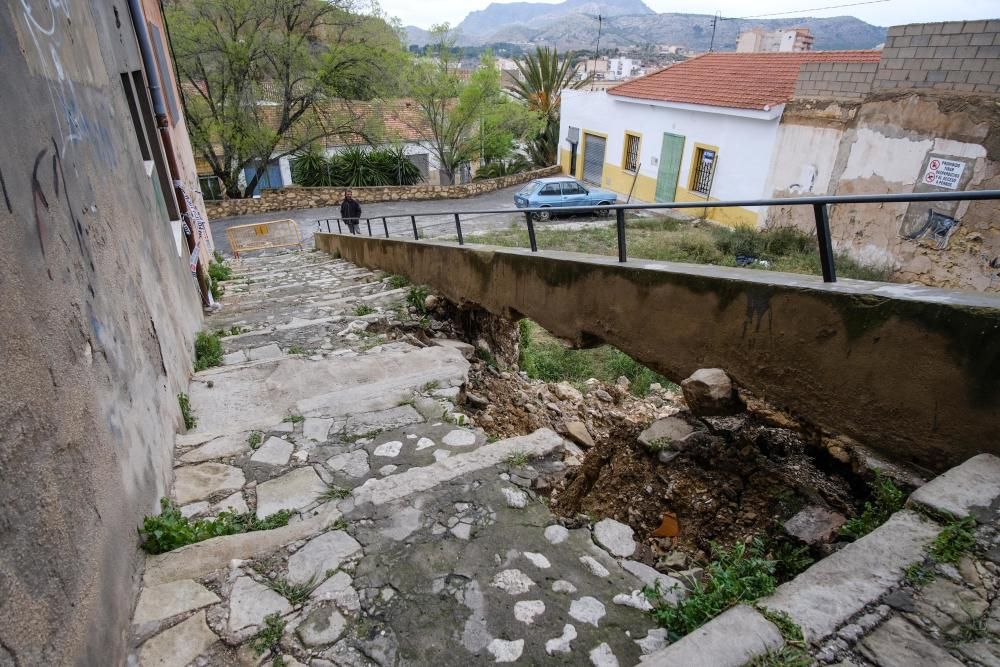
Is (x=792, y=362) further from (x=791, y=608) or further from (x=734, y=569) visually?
(x=791, y=608)

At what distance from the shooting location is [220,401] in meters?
4.09

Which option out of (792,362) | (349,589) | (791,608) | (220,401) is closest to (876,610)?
(791,608)

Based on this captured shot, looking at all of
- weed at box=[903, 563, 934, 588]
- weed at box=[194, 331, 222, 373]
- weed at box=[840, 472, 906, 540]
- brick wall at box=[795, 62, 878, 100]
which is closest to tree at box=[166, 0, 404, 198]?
brick wall at box=[795, 62, 878, 100]

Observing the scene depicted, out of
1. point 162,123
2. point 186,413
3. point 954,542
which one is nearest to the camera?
point 954,542

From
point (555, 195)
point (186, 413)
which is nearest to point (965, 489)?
point (186, 413)

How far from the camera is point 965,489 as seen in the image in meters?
2.01

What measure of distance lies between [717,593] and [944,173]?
1147cm

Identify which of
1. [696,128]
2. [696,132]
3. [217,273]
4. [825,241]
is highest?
[825,241]

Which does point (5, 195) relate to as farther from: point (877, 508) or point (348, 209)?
point (348, 209)

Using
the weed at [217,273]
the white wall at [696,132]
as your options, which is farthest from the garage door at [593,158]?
the weed at [217,273]

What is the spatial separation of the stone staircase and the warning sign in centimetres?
1058

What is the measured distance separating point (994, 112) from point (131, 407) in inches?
498

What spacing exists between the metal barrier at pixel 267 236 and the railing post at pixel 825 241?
49.1 ft

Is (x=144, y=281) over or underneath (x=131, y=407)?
over
